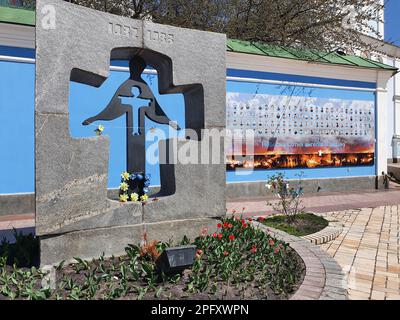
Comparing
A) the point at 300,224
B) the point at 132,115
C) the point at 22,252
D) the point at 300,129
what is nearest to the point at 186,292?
the point at 22,252

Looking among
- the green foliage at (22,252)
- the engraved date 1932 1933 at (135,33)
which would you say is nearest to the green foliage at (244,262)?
the green foliage at (22,252)

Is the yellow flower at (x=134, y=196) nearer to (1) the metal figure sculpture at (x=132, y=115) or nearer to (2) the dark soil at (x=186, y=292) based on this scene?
(1) the metal figure sculpture at (x=132, y=115)

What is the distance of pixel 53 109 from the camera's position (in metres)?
3.46

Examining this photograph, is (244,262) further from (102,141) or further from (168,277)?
(102,141)

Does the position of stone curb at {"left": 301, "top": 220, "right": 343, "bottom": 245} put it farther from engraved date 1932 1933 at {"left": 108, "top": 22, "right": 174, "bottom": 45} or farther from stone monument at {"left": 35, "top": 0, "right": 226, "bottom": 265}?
engraved date 1932 1933 at {"left": 108, "top": 22, "right": 174, "bottom": 45}

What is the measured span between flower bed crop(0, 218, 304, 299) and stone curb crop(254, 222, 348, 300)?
10 centimetres

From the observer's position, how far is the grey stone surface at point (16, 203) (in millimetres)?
7098

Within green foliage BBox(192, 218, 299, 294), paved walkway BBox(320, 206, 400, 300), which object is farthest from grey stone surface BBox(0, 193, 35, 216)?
paved walkway BBox(320, 206, 400, 300)

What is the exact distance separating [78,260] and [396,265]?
13.6 feet

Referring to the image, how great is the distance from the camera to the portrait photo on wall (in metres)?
9.67

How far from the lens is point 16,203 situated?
23.6ft

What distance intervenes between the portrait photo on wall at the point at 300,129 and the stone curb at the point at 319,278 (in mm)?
5547
